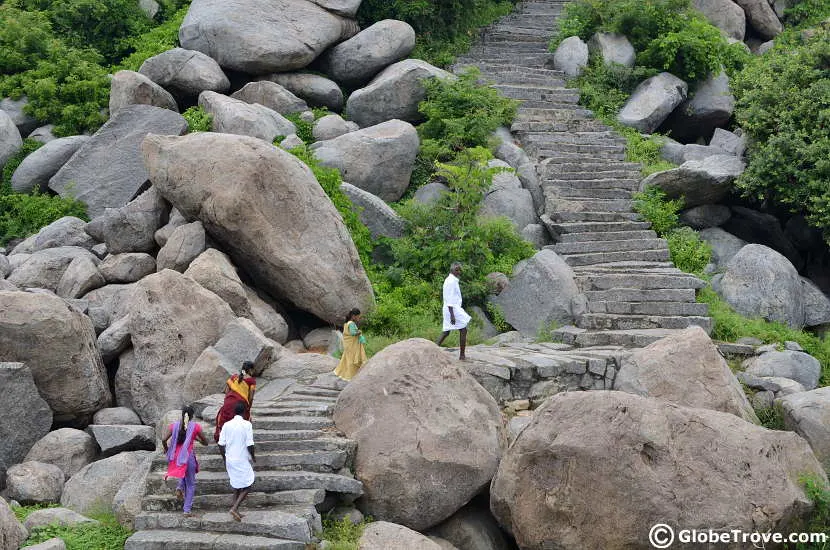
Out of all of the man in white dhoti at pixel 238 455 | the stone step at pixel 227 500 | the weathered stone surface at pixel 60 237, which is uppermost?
the man in white dhoti at pixel 238 455

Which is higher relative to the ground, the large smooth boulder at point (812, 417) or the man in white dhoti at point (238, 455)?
the man in white dhoti at point (238, 455)

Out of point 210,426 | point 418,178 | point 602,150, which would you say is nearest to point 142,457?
point 210,426

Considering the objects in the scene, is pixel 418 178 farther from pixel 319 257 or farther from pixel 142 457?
pixel 142 457

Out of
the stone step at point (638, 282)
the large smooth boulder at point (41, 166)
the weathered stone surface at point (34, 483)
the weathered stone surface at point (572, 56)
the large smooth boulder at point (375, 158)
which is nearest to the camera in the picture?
the weathered stone surface at point (34, 483)

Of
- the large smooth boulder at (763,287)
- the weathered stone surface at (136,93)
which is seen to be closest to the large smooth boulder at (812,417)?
the large smooth boulder at (763,287)

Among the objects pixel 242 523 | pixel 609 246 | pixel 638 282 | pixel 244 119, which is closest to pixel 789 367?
pixel 638 282

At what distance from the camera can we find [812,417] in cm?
1058

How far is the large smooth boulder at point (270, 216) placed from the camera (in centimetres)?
1280

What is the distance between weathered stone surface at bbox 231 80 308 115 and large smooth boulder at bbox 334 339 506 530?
9803 millimetres

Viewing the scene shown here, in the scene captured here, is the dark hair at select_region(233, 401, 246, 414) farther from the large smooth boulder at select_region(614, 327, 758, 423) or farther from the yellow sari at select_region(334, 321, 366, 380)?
the large smooth boulder at select_region(614, 327, 758, 423)

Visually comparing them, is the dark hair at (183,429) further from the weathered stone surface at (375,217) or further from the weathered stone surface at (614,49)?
the weathered stone surface at (614,49)

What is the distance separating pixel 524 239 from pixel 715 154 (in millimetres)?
5000

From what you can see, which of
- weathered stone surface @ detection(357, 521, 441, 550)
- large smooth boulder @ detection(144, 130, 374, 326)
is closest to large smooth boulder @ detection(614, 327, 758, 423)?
weathered stone surface @ detection(357, 521, 441, 550)

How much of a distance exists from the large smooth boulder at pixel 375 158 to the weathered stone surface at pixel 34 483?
25.9 ft
